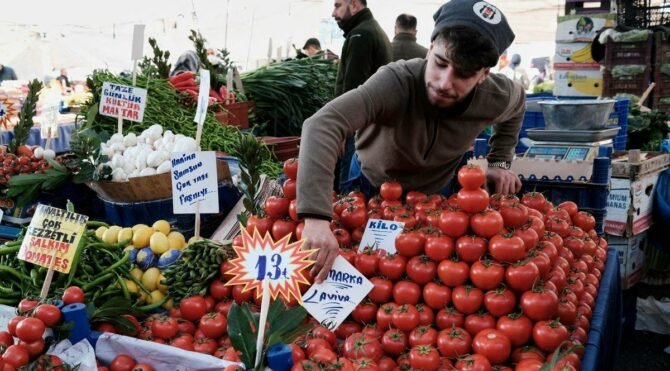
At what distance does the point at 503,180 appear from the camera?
2.55m

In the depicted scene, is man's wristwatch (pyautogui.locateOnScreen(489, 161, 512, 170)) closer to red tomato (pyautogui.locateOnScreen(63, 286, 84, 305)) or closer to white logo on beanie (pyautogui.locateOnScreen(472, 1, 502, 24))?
white logo on beanie (pyautogui.locateOnScreen(472, 1, 502, 24))

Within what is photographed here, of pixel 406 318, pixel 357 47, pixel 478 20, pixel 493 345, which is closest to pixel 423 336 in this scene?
pixel 406 318

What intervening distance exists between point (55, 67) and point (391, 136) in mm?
11069

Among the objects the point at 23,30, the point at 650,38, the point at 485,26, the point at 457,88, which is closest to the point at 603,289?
the point at 457,88

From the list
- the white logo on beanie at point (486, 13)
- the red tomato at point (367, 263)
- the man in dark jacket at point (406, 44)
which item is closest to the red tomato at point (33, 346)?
the red tomato at point (367, 263)

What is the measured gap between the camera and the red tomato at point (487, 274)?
1621 millimetres

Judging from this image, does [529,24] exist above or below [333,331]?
above

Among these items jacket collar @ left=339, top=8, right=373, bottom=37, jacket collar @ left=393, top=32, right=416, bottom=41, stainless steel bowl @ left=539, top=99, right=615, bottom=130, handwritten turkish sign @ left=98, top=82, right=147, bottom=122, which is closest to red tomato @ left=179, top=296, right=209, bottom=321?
handwritten turkish sign @ left=98, top=82, right=147, bottom=122

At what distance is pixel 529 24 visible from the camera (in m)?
12.5

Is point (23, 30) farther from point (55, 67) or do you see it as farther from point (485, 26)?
point (485, 26)

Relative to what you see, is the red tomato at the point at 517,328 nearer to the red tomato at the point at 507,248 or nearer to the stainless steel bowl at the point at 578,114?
the red tomato at the point at 507,248

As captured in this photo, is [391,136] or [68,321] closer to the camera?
[68,321]

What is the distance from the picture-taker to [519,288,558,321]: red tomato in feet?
5.14

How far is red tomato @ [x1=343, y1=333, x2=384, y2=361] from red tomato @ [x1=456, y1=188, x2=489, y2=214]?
0.46 m
